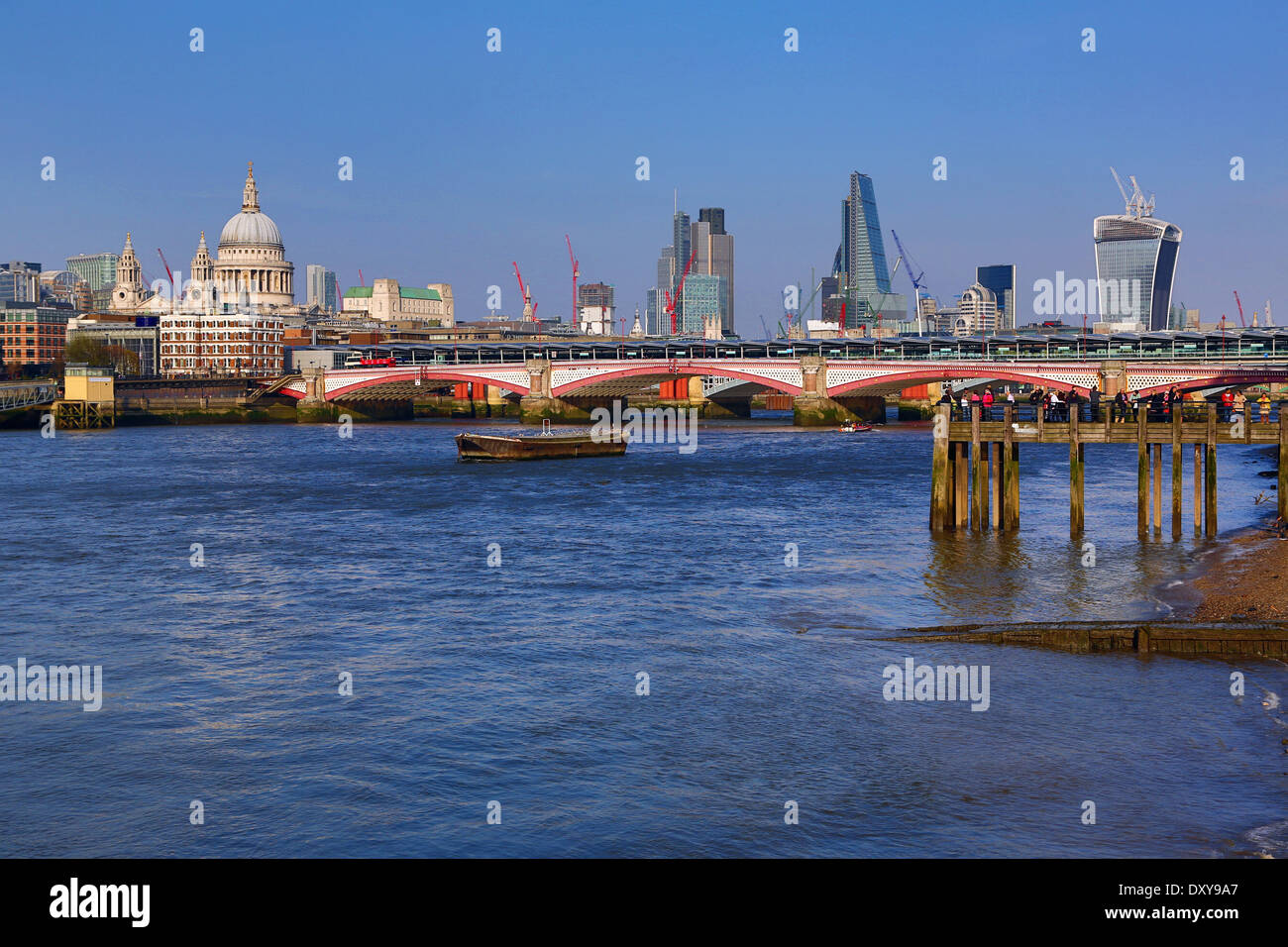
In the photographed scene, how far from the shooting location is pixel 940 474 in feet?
128

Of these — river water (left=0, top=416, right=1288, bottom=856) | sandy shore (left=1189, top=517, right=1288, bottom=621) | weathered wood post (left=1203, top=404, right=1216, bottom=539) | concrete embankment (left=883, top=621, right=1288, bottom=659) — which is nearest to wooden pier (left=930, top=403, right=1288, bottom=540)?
weathered wood post (left=1203, top=404, right=1216, bottom=539)

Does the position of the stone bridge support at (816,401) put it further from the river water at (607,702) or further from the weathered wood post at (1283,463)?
the weathered wood post at (1283,463)

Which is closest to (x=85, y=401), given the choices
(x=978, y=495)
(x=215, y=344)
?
(x=215, y=344)

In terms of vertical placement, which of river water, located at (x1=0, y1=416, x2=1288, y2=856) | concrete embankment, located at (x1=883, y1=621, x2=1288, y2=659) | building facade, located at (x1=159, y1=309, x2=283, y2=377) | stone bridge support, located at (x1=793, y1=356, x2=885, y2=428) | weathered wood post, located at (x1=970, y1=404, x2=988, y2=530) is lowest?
river water, located at (x1=0, y1=416, x2=1288, y2=856)

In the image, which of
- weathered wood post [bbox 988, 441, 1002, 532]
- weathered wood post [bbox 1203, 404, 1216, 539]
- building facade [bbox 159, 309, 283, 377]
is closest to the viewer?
weathered wood post [bbox 1203, 404, 1216, 539]

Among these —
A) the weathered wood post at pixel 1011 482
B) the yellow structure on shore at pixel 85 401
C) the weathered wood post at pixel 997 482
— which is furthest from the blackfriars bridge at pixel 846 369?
the weathered wood post at pixel 1011 482

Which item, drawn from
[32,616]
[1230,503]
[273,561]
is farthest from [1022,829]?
[1230,503]

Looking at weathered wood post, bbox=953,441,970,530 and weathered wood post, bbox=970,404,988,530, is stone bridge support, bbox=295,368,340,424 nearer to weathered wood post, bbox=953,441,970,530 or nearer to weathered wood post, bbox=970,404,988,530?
weathered wood post, bbox=953,441,970,530

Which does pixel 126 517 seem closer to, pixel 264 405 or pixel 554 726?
pixel 554 726

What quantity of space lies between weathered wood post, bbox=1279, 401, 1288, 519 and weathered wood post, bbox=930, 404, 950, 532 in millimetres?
8612

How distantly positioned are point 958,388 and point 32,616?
322ft

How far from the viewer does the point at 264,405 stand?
140000 mm

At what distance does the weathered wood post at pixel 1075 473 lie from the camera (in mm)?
36438

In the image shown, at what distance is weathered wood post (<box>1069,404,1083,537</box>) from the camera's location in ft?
120
